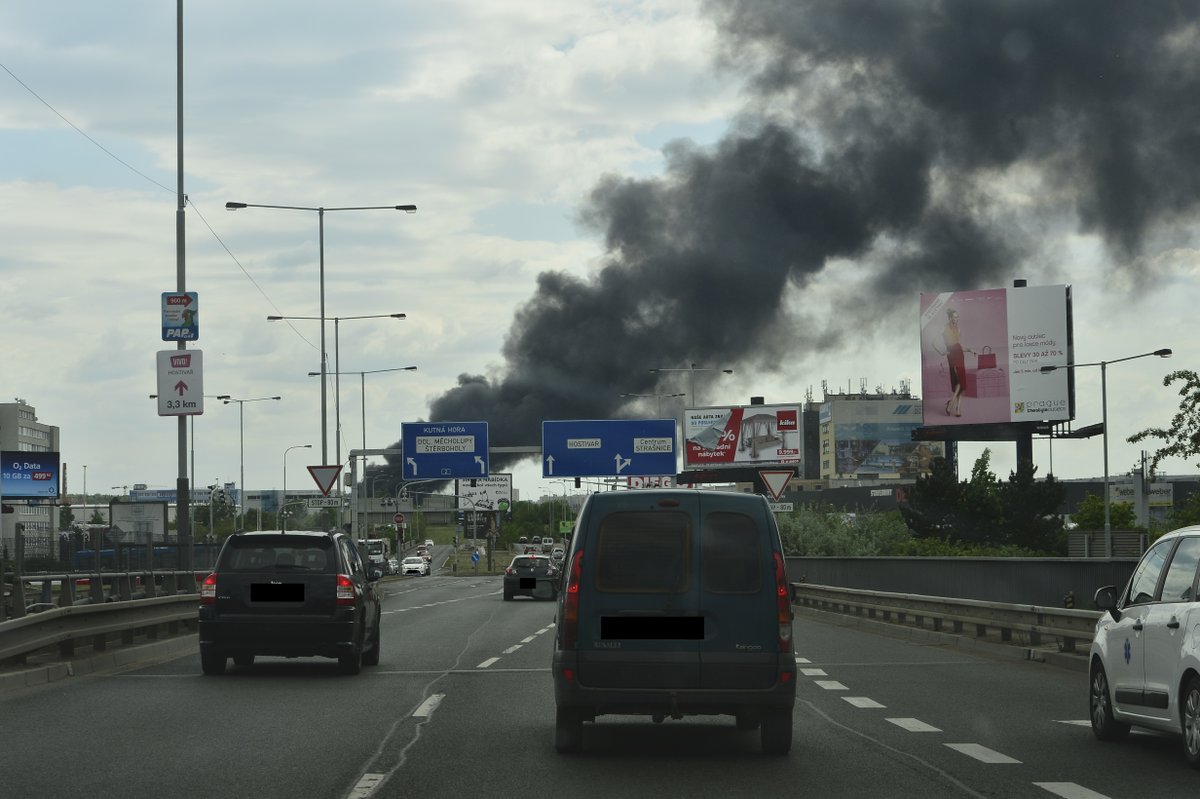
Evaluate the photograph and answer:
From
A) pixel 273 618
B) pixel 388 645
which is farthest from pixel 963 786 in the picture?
pixel 388 645

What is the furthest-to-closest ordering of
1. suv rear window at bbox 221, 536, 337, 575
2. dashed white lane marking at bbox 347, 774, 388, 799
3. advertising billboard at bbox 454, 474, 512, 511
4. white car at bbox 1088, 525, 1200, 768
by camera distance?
advertising billboard at bbox 454, 474, 512, 511
suv rear window at bbox 221, 536, 337, 575
white car at bbox 1088, 525, 1200, 768
dashed white lane marking at bbox 347, 774, 388, 799

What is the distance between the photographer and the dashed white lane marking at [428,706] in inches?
540

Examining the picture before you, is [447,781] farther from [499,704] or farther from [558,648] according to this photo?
[499,704]

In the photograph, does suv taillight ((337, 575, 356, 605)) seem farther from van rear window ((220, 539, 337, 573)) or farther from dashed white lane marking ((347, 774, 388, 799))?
dashed white lane marking ((347, 774, 388, 799))

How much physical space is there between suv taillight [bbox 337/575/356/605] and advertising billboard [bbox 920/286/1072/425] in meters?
61.4

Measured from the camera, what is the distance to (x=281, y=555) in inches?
725

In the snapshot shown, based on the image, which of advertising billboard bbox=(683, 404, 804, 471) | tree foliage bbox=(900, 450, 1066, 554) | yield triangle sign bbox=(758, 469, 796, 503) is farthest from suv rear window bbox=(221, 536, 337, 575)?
tree foliage bbox=(900, 450, 1066, 554)

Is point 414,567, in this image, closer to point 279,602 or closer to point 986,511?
point 986,511

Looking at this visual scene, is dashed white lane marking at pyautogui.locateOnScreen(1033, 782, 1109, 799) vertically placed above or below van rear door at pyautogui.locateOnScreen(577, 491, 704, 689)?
below

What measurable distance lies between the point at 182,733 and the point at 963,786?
5734 mm

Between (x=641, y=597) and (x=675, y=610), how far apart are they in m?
0.23

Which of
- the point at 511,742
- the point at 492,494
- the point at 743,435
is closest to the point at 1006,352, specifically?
the point at 743,435

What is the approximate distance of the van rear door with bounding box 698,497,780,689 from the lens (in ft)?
35.2

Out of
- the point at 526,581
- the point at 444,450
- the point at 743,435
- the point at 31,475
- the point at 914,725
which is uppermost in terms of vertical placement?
the point at 743,435
